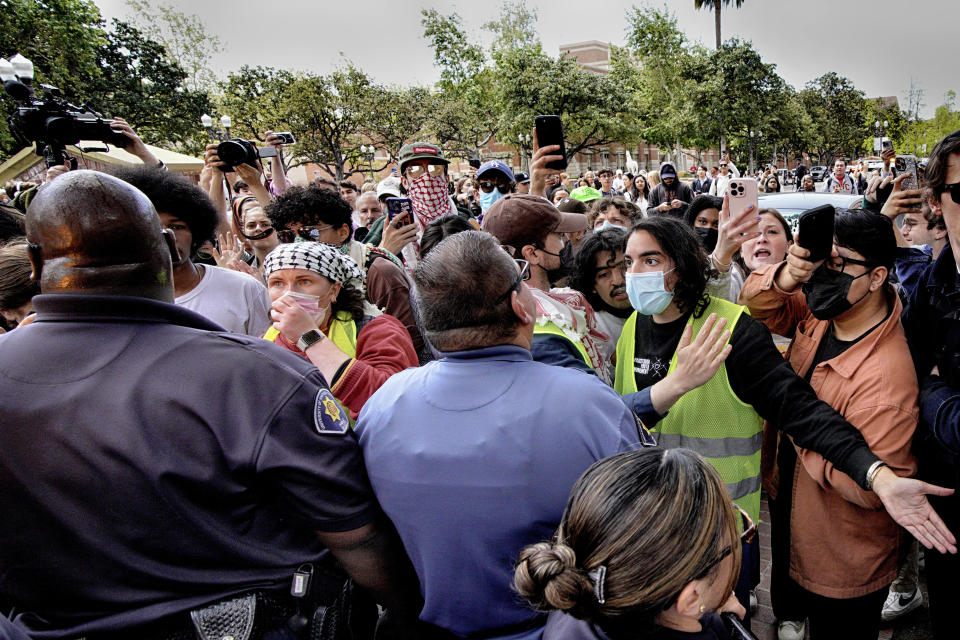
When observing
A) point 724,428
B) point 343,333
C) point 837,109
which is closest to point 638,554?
point 724,428

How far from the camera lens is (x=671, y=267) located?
2428 mm

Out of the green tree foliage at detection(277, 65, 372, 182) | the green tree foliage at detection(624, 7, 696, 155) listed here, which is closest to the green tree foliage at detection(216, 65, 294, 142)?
the green tree foliage at detection(277, 65, 372, 182)

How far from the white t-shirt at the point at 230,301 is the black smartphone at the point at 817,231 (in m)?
2.51

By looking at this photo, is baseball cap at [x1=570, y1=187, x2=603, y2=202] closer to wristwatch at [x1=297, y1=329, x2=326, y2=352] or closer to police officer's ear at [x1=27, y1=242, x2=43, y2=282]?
wristwatch at [x1=297, y1=329, x2=326, y2=352]

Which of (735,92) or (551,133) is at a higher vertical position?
(735,92)

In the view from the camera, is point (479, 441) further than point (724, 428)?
No

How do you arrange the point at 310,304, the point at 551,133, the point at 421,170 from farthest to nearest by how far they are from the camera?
1. the point at 421,170
2. the point at 551,133
3. the point at 310,304

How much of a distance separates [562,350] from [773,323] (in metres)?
1.44

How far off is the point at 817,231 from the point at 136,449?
243 cm

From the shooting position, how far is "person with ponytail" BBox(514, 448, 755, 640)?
1.09 meters

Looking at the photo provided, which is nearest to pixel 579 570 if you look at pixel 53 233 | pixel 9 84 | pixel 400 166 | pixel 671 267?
pixel 53 233

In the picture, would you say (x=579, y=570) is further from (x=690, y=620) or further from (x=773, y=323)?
(x=773, y=323)

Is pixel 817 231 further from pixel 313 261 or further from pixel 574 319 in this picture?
pixel 313 261

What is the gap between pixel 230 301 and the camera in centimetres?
289
